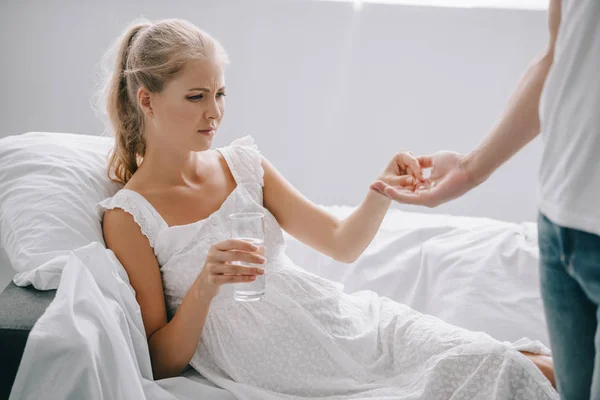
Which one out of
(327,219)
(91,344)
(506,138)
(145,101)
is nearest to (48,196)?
(145,101)

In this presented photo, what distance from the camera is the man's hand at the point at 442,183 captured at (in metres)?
1.30

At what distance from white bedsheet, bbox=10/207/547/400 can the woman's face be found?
37 cm

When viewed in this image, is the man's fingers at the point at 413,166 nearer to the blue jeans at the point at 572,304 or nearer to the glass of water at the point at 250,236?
the glass of water at the point at 250,236

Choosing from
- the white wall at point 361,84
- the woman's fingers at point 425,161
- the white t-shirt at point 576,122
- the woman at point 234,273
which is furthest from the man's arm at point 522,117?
the white wall at point 361,84

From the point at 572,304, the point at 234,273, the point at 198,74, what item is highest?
the point at 198,74

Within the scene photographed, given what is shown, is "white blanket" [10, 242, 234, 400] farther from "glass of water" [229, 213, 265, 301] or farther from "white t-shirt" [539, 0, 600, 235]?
"white t-shirt" [539, 0, 600, 235]

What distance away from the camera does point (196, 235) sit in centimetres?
168

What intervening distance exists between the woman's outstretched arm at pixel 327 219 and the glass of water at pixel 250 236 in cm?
48

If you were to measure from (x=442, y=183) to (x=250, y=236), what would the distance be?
398mm

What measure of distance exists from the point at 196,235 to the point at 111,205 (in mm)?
227

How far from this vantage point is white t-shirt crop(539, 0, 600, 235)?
2.71 ft

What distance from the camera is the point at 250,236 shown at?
137 cm

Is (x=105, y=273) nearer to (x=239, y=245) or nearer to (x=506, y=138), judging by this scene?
(x=239, y=245)

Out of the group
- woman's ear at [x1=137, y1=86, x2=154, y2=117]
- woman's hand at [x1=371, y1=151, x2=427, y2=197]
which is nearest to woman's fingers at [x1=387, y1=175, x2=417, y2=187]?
woman's hand at [x1=371, y1=151, x2=427, y2=197]
